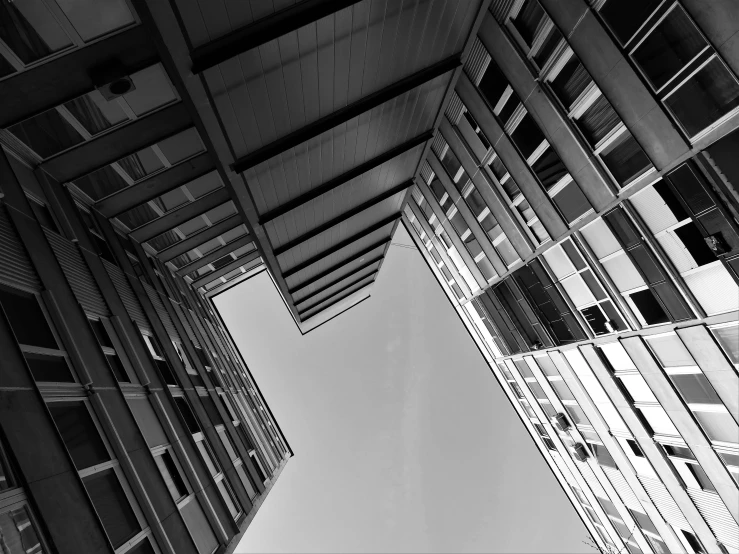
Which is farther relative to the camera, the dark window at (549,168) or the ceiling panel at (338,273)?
the ceiling panel at (338,273)

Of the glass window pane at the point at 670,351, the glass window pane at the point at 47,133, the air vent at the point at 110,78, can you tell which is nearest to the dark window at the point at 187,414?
the glass window pane at the point at 47,133

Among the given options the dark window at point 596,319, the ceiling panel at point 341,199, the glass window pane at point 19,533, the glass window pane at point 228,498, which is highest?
the ceiling panel at point 341,199

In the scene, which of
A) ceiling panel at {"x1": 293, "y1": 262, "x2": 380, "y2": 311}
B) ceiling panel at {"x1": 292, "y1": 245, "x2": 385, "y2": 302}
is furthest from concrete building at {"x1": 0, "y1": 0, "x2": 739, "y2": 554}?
ceiling panel at {"x1": 293, "y1": 262, "x2": 380, "y2": 311}

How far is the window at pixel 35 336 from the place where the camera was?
10602 millimetres

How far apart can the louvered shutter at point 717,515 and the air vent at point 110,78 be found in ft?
75.8

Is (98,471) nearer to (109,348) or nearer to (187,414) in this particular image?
(109,348)

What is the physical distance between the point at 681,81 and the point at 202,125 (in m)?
12.4

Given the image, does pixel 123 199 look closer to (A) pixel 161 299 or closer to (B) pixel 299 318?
(A) pixel 161 299

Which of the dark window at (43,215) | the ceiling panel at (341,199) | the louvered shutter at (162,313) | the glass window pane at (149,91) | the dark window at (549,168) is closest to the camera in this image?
the glass window pane at (149,91)

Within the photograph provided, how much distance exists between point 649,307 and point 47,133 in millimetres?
20465

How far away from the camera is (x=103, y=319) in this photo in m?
15.5

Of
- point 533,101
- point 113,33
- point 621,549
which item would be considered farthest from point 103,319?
point 621,549

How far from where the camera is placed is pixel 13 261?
11445mm

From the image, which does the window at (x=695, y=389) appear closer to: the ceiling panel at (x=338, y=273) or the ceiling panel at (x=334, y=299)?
the ceiling panel at (x=338, y=273)
